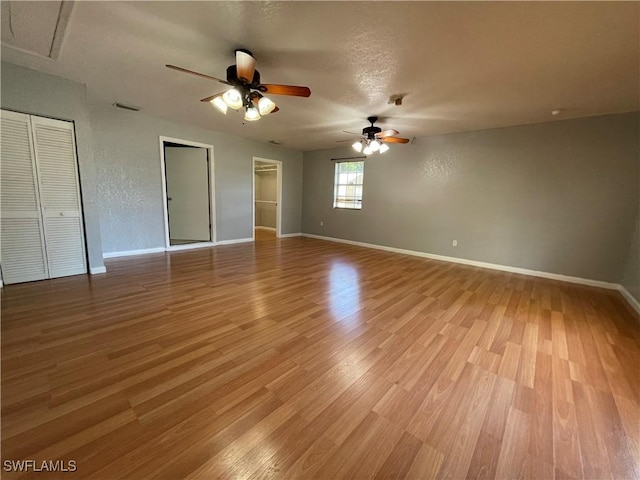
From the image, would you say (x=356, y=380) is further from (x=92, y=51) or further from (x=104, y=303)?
(x=92, y=51)

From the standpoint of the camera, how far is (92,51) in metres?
2.40

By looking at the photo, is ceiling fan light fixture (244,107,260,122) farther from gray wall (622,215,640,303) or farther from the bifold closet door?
gray wall (622,215,640,303)

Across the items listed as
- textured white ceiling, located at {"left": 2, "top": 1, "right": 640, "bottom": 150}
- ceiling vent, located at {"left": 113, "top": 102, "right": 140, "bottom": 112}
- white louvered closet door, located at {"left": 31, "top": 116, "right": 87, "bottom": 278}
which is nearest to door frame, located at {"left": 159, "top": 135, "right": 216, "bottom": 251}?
ceiling vent, located at {"left": 113, "top": 102, "right": 140, "bottom": 112}

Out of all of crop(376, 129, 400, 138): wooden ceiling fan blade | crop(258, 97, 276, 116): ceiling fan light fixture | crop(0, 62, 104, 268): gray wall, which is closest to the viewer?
crop(258, 97, 276, 116): ceiling fan light fixture

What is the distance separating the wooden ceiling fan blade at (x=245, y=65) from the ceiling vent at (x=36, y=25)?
119 cm

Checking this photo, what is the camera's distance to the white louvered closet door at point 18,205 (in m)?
2.81

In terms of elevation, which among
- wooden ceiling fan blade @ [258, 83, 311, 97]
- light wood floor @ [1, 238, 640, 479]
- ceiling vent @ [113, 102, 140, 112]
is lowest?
light wood floor @ [1, 238, 640, 479]

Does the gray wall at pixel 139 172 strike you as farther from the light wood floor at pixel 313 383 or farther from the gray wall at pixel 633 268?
the gray wall at pixel 633 268

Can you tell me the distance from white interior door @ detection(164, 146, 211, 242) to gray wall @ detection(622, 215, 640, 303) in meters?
7.17

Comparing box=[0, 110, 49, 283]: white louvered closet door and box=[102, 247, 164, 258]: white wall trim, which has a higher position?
box=[0, 110, 49, 283]: white louvered closet door

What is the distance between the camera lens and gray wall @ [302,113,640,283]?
362cm

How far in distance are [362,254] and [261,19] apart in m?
4.41

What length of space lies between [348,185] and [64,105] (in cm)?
535

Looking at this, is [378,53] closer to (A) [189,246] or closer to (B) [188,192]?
(B) [188,192]
